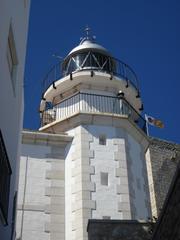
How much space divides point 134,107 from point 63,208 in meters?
5.69

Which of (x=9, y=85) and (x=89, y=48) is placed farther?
(x=89, y=48)

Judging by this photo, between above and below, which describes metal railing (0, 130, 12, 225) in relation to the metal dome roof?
below

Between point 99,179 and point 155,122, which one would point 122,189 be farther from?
point 155,122

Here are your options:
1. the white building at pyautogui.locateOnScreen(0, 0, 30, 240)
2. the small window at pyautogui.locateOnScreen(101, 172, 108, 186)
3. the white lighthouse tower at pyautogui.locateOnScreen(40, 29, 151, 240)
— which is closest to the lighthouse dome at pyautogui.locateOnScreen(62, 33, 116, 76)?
the white lighthouse tower at pyautogui.locateOnScreen(40, 29, 151, 240)

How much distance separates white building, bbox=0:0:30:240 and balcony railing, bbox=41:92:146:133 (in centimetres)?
613

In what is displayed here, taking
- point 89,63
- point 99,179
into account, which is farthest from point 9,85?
point 89,63

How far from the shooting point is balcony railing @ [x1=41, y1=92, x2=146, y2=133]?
51.0ft

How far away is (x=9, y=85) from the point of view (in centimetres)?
773

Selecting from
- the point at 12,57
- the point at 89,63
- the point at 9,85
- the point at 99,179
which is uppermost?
the point at 89,63

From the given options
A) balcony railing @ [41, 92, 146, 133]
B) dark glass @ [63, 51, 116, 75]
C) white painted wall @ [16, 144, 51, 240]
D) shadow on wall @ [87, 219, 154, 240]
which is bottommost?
shadow on wall @ [87, 219, 154, 240]

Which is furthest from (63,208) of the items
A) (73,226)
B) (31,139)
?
(31,139)

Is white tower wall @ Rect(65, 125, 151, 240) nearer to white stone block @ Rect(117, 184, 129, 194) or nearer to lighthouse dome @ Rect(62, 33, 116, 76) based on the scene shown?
white stone block @ Rect(117, 184, 129, 194)

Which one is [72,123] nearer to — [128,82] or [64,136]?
[64,136]

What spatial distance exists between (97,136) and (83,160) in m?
1.12
